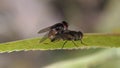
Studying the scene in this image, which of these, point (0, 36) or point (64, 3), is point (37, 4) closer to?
point (64, 3)

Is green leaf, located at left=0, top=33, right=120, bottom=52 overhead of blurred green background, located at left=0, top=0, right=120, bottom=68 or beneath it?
overhead

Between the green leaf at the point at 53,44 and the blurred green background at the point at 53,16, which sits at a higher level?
the green leaf at the point at 53,44

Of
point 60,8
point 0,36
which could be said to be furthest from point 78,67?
point 60,8

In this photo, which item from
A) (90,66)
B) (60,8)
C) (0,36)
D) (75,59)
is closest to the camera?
(90,66)

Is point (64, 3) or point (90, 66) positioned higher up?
point (90, 66)

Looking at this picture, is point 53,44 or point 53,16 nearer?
point 53,44

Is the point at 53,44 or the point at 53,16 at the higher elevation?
the point at 53,44

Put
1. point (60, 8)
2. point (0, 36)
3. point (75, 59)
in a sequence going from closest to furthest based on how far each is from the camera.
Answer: point (75, 59) < point (0, 36) < point (60, 8)

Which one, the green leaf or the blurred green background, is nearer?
the green leaf

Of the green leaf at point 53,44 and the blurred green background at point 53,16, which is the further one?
the blurred green background at point 53,16

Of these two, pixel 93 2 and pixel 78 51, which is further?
pixel 93 2
